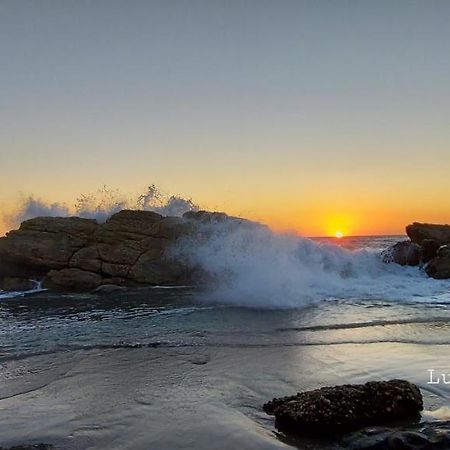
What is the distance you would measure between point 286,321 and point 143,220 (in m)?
14.7

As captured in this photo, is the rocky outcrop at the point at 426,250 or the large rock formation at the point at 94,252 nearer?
the large rock formation at the point at 94,252

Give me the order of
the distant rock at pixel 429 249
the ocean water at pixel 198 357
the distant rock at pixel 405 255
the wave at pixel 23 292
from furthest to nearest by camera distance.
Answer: the distant rock at pixel 405 255
the distant rock at pixel 429 249
the wave at pixel 23 292
the ocean water at pixel 198 357

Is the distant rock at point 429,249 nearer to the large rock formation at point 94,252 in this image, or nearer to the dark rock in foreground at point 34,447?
the large rock formation at point 94,252

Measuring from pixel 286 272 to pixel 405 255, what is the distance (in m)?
11.0

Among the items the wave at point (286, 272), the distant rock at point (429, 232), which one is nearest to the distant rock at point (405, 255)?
the wave at point (286, 272)

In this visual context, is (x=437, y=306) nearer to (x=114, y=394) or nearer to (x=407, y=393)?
(x=407, y=393)

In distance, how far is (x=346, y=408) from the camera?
5.47m

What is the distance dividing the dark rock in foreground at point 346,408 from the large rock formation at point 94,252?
18.3m

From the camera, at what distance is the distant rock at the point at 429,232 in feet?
99.6

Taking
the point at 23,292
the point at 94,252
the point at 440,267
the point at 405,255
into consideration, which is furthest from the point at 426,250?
the point at 23,292

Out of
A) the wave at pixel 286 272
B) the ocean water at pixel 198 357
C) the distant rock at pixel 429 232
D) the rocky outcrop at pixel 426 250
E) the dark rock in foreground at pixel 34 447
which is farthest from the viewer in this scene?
the distant rock at pixel 429 232

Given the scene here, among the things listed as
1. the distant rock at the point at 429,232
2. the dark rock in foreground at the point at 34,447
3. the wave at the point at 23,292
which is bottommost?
the dark rock in foreground at the point at 34,447

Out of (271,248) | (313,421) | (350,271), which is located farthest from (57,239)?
(313,421)

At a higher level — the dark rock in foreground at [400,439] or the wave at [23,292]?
the wave at [23,292]
